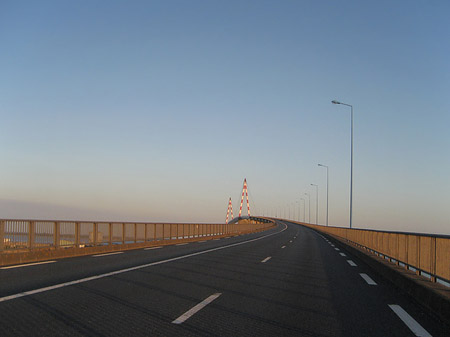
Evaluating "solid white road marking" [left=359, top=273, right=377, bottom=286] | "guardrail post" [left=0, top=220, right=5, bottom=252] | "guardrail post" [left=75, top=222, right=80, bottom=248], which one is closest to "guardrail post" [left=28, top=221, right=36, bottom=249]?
"guardrail post" [left=0, top=220, right=5, bottom=252]

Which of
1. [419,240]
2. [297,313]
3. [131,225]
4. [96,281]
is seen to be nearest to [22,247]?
[96,281]

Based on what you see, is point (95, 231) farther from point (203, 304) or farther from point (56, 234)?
point (203, 304)

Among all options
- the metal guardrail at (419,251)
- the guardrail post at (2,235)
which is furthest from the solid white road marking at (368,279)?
the guardrail post at (2,235)

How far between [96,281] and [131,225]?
13386 millimetres

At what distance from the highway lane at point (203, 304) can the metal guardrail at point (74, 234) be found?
9.18ft

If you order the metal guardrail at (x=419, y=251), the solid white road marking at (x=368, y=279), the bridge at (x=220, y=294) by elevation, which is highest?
the metal guardrail at (x=419, y=251)

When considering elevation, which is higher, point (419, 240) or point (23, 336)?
point (419, 240)

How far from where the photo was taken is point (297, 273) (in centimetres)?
1295

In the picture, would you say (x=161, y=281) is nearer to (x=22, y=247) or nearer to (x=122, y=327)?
(x=122, y=327)

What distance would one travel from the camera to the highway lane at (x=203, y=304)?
6160 mm

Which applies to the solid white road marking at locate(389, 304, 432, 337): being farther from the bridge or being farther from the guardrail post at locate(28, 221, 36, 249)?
the guardrail post at locate(28, 221, 36, 249)

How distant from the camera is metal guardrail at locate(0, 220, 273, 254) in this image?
15.3 meters

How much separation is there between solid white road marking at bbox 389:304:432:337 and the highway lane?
6 cm

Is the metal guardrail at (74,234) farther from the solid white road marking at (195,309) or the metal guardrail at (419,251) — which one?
the metal guardrail at (419,251)
